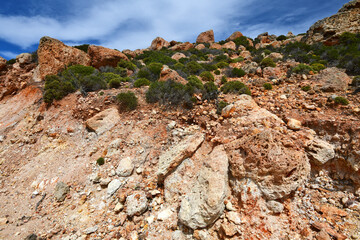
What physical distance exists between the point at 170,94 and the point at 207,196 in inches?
220

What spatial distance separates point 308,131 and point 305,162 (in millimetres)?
1358

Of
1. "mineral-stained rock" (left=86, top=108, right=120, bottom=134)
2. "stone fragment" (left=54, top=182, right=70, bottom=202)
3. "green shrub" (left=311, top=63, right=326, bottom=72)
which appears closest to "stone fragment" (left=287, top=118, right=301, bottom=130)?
"green shrub" (left=311, top=63, right=326, bottom=72)

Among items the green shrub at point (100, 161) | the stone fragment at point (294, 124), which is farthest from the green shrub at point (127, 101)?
the stone fragment at point (294, 124)

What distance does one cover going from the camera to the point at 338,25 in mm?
18391

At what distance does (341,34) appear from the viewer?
56.6 ft

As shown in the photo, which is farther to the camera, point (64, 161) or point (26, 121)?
point (26, 121)

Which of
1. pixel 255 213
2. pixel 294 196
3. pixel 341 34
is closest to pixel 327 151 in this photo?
pixel 294 196

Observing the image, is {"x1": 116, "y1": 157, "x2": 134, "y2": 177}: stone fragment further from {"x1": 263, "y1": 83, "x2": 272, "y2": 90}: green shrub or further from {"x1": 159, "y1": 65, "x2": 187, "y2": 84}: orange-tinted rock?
{"x1": 263, "y1": 83, "x2": 272, "y2": 90}: green shrub

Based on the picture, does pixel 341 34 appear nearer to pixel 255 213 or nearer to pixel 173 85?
pixel 173 85

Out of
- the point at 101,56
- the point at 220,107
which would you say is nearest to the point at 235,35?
the point at 101,56

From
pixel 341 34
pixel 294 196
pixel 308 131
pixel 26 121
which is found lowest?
pixel 294 196

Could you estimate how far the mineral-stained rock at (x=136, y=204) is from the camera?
187 inches

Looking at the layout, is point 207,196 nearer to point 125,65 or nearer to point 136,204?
point 136,204

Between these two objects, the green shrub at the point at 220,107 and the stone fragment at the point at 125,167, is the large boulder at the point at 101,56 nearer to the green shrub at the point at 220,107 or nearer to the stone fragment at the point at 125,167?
the stone fragment at the point at 125,167
